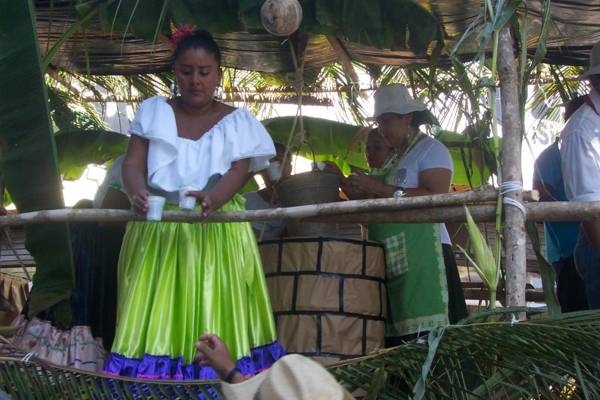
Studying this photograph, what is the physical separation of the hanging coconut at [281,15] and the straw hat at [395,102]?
767 mm

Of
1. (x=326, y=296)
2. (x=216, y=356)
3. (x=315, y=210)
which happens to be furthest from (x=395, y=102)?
(x=216, y=356)

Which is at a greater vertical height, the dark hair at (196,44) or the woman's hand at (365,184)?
the dark hair at (196,44)

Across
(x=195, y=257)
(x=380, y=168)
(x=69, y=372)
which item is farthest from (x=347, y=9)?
(x=69, y=372)

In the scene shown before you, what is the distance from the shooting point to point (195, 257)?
12.9 feet

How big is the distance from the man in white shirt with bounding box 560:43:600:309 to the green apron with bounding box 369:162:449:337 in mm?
612

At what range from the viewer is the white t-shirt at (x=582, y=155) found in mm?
3859

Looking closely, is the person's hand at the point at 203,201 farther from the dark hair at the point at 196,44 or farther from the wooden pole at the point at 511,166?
the wooden pole at the point at 511,166

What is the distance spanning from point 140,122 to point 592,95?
183 centimetres

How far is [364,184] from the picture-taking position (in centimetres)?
477

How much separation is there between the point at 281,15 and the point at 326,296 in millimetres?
1236

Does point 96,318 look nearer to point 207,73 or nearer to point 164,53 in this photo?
point 207,73

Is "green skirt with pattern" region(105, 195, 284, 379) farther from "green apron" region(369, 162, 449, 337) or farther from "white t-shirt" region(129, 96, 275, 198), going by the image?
"green apron" region(369, 162, 449, 337)

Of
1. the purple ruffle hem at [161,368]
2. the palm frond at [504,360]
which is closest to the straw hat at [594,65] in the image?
the palm frond at [504,360]

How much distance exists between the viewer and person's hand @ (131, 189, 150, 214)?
366 cm
